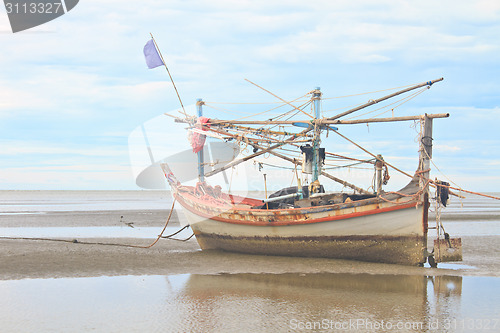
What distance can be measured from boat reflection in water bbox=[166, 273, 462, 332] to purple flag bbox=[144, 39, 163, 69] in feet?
31.5

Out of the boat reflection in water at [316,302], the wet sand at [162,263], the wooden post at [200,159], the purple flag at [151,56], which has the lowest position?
the wet sand at [162,263]

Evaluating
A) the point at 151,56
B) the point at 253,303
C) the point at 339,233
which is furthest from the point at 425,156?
the point at 151,56

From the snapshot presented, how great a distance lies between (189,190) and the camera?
767 inches

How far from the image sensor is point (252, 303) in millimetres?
10102

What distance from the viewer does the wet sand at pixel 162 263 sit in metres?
13.3

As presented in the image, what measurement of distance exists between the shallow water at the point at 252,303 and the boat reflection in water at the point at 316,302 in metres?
0.02

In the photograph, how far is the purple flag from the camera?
62.4ft

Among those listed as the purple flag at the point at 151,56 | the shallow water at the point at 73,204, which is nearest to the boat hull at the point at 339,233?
the purple flag at the point at 151,56

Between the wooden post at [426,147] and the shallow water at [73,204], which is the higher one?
the wooden post at [426,147]

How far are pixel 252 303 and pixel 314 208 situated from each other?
5034mm

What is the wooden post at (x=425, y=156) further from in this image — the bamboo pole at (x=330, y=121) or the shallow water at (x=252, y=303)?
the shallow water at (x=252, y=303)

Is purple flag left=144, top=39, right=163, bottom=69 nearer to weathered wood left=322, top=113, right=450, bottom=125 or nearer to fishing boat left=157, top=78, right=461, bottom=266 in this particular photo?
fishing boat left=157, top=78, right=461, bottom=266

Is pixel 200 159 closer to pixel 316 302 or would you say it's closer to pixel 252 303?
pixel 252 303

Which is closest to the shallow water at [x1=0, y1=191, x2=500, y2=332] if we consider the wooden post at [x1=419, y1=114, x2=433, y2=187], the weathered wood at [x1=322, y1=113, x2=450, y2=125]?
the wooden post at [x1=419, y1=114, x2=433, y2=187]
